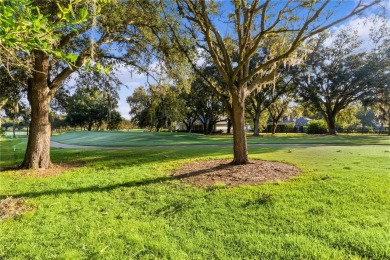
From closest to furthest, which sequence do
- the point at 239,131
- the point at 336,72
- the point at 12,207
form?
the point at 12,207
the point at 239,131
the point at 336,72

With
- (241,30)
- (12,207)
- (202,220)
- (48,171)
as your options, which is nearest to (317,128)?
(241,30)

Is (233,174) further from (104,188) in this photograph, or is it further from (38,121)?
→ (38,121)

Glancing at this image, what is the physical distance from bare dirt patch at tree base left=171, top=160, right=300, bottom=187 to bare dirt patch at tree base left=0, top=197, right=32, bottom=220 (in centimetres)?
327

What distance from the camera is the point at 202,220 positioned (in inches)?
157

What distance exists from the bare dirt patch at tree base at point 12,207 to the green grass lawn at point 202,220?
0.53 ft

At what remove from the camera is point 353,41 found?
28359 mm

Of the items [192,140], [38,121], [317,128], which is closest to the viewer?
[38,121]

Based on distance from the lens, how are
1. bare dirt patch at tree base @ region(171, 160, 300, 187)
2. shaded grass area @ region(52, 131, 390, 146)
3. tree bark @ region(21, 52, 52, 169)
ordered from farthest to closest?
shaded grass area @ region(52, 131, 390, 146) → tree bark @ region(21, 52, 52, 169) → bare dirt patch at tree base @ region(171, 160, 300, 187)

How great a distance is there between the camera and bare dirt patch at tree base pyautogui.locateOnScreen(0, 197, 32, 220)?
Result: 4.38 m

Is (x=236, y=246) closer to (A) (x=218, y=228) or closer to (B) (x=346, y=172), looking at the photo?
(A) (x=218, y=228)

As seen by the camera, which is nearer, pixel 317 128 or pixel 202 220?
pixel 202 220

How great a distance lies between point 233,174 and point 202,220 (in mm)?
2705

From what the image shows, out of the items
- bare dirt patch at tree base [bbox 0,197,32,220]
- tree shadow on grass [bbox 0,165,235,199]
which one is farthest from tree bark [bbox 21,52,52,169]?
bare dirt patch at tree base [bbox 0,197,32,220]

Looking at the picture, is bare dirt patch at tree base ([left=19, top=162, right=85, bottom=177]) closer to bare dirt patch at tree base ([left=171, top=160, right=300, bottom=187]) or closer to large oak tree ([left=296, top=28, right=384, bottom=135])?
bare dirt patch at tree base ([left=171, top=160, right=300, bottom=187])
